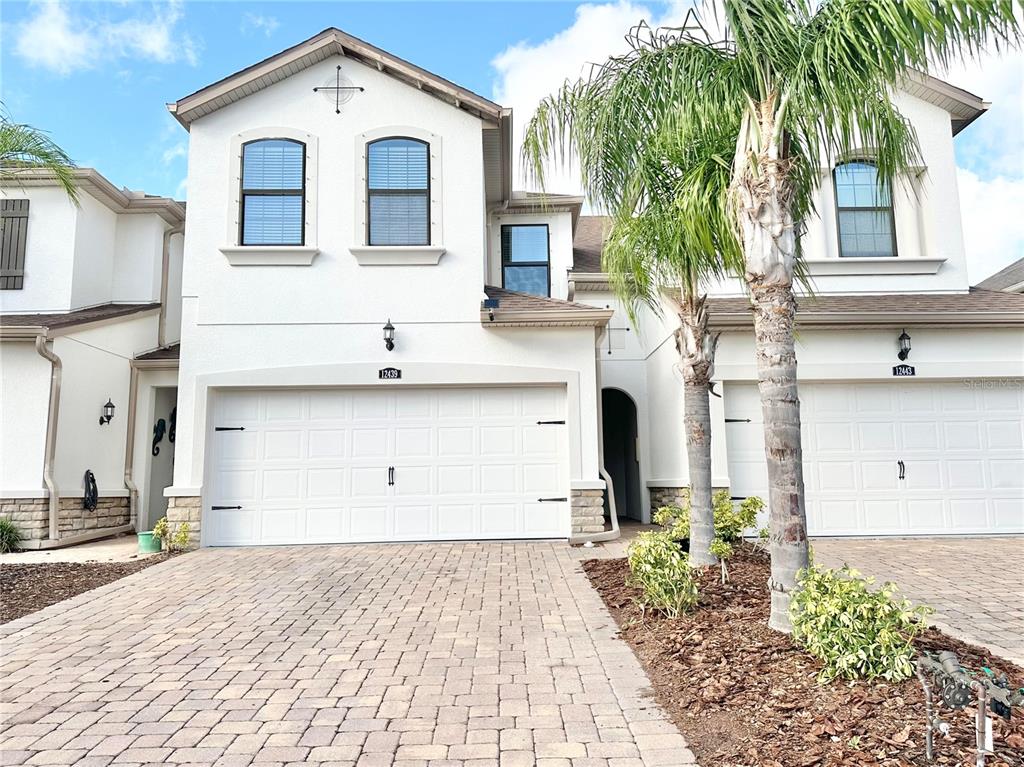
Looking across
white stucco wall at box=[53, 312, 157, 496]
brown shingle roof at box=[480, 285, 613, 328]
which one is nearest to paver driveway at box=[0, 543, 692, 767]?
white stucco wall at box=[53, 312, 157, 496]

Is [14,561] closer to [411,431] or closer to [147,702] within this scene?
[411,431]

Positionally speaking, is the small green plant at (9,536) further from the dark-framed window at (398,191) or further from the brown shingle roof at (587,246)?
the brown shingle roof at (587,246)

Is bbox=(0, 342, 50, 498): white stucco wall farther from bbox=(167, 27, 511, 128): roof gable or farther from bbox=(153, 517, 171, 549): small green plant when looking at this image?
bbox=(167, 27, 511, 128): roof gable

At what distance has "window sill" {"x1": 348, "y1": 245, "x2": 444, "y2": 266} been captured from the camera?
968 cm

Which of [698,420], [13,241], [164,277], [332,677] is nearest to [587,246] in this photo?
[698,420]

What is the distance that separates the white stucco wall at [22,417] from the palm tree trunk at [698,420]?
30.5 feet

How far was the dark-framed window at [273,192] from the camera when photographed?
9781 millimetres

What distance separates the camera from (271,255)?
31.6 feet

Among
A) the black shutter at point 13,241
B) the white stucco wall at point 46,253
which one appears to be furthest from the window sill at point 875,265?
the black shutter at point 13,241

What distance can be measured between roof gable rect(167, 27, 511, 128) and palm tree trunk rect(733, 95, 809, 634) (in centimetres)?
610

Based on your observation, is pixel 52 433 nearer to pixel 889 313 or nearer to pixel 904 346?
pixel 889 313

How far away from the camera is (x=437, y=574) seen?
738 centimetres

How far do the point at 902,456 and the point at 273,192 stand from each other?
10.7 metres

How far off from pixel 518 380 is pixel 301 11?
267 inches
